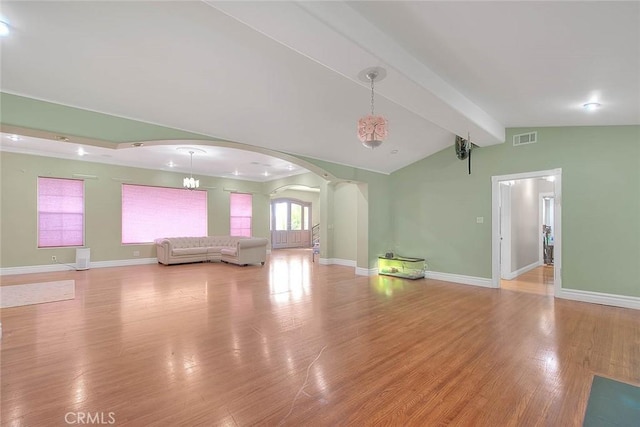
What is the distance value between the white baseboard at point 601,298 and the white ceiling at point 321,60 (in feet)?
8.75

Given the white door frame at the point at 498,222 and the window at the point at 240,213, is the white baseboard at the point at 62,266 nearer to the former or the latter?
the window at the point at 240,213

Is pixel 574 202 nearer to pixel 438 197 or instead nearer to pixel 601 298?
pixel 601 298

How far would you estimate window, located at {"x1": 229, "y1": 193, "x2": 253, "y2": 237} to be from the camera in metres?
10.9

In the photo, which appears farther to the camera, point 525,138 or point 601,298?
point 525,138

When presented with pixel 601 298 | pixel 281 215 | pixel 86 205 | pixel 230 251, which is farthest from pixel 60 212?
pixel 601 298

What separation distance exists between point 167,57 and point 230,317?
316 centimetres

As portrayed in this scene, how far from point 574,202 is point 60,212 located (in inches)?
443

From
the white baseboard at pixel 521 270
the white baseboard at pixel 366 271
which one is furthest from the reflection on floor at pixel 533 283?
the white baseboard at pixel 366 271

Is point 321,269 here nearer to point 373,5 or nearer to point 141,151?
point 141,151

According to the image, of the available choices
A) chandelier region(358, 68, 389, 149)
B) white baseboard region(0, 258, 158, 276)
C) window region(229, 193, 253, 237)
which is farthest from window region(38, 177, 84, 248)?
chandelier region(358, 68, 389, 149)

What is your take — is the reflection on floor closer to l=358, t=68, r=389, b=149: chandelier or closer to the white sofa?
l=358, t=68, r=389, b=149: chandelier

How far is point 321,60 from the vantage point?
8.66 ft

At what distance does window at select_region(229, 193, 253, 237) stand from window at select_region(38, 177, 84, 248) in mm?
4354

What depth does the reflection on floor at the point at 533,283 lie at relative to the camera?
18.1ft
